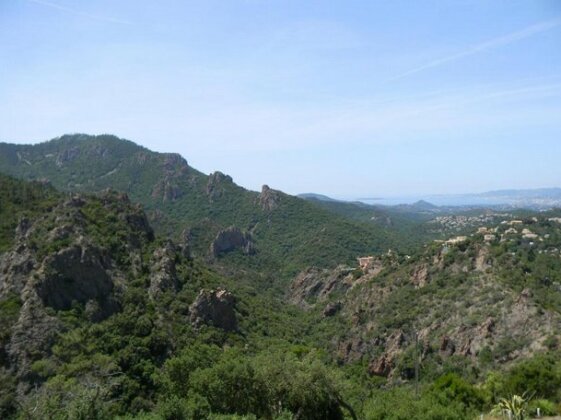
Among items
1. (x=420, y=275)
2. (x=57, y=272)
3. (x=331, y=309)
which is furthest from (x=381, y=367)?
(x=57, y=272)

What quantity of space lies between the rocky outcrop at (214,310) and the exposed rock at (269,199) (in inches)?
3788

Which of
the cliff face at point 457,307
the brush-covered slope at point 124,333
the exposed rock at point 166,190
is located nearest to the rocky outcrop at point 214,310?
the brush-covered slope at point 124,333

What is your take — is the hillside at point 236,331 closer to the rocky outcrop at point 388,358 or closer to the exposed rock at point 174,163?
the rocky outcrop at point 388,358

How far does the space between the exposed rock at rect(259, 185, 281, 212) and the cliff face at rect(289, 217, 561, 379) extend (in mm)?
74591

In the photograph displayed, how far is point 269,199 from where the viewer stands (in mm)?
152625

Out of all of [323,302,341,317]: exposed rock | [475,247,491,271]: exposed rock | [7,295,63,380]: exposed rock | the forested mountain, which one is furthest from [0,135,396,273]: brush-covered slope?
[7,295,63,380]: exposed rock

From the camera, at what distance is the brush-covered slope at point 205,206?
399 ft

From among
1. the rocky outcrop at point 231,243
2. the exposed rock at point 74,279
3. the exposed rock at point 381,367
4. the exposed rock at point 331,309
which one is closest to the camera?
the exposed rock at point 74,279

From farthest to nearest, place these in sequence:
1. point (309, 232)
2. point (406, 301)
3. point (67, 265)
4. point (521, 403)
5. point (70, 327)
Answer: point (309, 232)
point (406, 301)
point (67, 265)
point (70, 327)
point (521, 403)

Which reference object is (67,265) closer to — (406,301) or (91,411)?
(91,411)

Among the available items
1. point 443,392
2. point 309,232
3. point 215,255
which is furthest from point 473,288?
point 309,232

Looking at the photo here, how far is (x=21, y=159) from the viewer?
173m

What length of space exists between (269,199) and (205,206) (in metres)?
19.3

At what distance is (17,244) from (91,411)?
30.4 m
